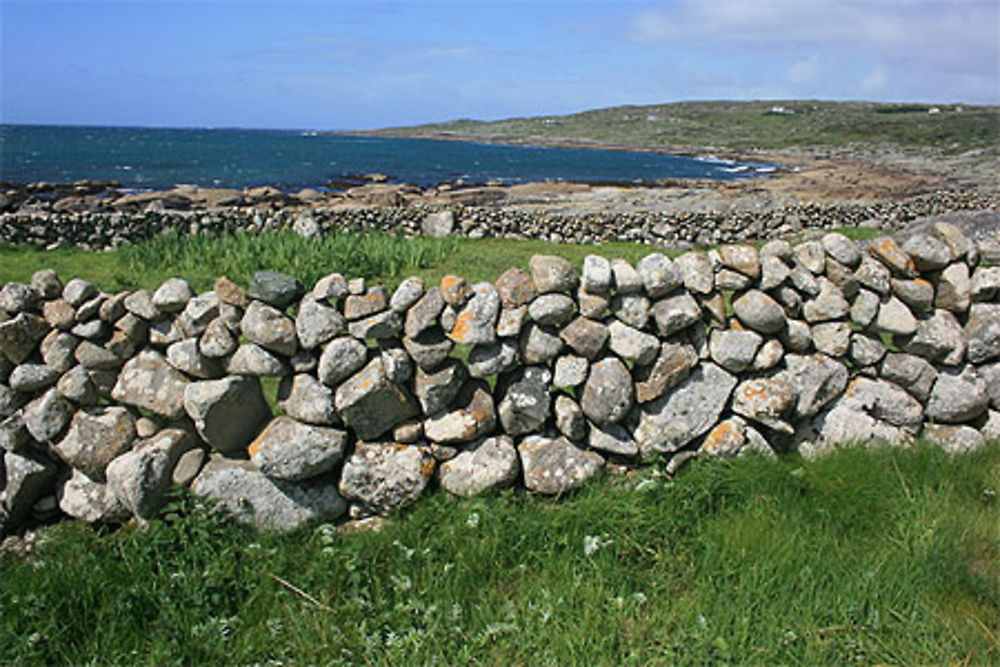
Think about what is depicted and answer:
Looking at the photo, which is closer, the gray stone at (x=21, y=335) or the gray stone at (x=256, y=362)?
the gray stone at (x=256, y=362)

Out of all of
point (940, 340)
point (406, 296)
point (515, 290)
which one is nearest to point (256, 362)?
point (406, 296)

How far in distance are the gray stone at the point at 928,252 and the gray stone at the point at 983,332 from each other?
42 centimetres

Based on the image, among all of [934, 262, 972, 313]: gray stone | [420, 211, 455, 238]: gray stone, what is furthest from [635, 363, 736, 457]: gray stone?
[420, 211, 455, 238]: gray stone

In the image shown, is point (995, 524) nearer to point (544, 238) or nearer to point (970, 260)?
point (970, 260)

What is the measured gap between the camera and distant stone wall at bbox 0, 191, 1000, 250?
16.3 meters

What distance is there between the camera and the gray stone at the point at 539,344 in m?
3.97

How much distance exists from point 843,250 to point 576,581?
2.82 meters

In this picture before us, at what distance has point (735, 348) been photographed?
4090 millimetres

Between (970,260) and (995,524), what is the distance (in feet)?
6.36

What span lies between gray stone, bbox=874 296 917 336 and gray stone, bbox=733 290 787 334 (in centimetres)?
74

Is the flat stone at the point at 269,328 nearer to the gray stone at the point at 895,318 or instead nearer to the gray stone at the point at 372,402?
the gray stone at the point at 372,402

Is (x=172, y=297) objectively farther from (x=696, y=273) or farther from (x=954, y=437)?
(x=954, y=437)

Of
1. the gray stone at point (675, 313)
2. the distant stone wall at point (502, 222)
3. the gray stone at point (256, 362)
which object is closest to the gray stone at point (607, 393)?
the gray stone at point (675, 313)

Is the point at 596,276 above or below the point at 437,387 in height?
above
